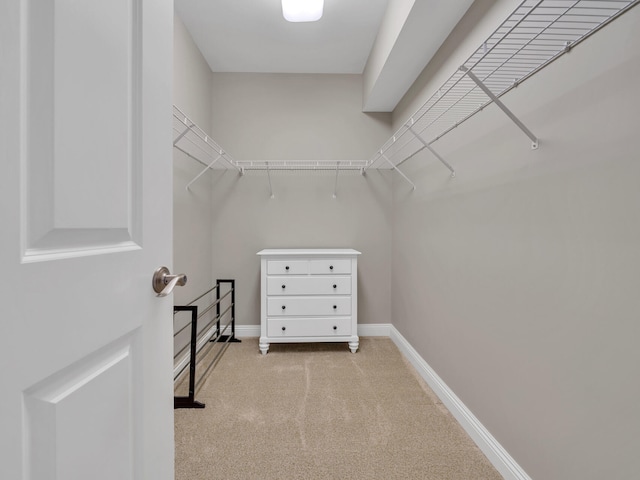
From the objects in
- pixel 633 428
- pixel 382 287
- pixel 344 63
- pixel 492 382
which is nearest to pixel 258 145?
pixel 344 63

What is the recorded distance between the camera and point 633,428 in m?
0.74

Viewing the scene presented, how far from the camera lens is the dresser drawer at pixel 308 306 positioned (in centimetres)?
Result: 232

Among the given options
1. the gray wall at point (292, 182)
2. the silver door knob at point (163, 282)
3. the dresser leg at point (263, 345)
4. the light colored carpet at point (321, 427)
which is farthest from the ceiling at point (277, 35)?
the light colored carpet at point (321, 427)

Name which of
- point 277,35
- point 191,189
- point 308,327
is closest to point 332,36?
point 277,35

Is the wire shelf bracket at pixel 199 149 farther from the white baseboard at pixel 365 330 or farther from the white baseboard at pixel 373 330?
the white baseboard at pixel 373 330

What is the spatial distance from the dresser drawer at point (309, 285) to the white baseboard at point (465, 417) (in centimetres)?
64

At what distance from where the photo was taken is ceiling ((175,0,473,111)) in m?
1.58

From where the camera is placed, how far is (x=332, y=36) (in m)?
2.16

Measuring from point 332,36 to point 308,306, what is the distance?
6.65 ft

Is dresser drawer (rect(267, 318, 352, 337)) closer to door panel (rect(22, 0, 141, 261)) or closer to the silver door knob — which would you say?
the silver door knob

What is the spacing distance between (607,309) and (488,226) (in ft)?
1.88

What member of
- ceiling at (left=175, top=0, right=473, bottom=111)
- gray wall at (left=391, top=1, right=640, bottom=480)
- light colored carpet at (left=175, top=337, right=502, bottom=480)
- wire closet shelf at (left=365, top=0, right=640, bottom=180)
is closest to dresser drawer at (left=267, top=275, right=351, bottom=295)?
light colored carpet at (left=175, top=337, right=502, bottom=480)

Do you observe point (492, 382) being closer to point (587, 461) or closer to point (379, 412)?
point (587, 461)

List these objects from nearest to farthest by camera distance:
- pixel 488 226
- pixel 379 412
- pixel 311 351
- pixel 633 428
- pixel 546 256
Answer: pixel 633 428, pixel 546 256, pixel 488 226, pixel 379 412, pixel 311 351
